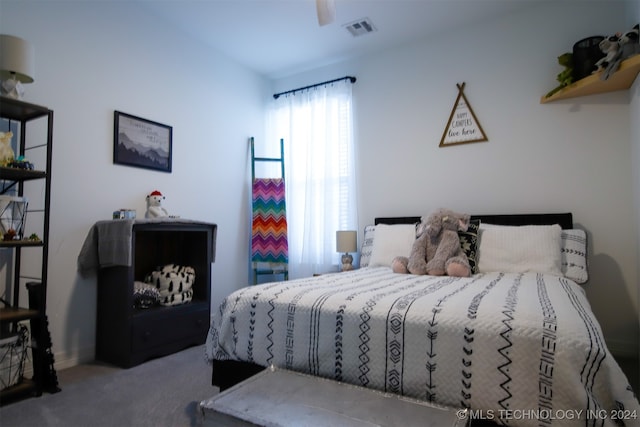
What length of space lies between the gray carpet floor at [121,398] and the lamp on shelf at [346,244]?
141cm

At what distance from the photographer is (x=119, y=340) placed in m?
2.21

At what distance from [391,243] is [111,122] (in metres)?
2.20

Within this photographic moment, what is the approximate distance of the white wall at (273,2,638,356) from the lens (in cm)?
244

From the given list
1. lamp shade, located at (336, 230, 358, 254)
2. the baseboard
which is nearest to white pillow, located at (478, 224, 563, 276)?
lamp shade, located at (336, 230, 358, 254)

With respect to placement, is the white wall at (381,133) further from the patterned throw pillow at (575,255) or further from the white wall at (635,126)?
the patterned throw pillow at (575,255)

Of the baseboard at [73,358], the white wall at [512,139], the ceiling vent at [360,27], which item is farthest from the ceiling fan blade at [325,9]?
the baseboard at [73,358]

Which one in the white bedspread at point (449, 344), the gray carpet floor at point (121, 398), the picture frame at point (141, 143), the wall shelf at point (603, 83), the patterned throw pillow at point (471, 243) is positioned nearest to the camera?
the white bedspread at point (449, 344)

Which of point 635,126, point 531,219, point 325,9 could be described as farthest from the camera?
point 531,219

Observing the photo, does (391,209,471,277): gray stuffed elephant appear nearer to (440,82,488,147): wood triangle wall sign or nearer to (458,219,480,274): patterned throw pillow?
(458,219,480,274): patterned throw pillow

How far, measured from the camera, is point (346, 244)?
10.3 feet

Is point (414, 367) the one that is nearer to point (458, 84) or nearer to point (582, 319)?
point (582, 319)

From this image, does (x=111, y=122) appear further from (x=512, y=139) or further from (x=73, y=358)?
(x=512, y=139)

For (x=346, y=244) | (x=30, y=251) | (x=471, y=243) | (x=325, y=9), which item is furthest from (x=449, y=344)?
(x=30, y=251)

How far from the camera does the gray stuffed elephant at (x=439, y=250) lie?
7.08ft
